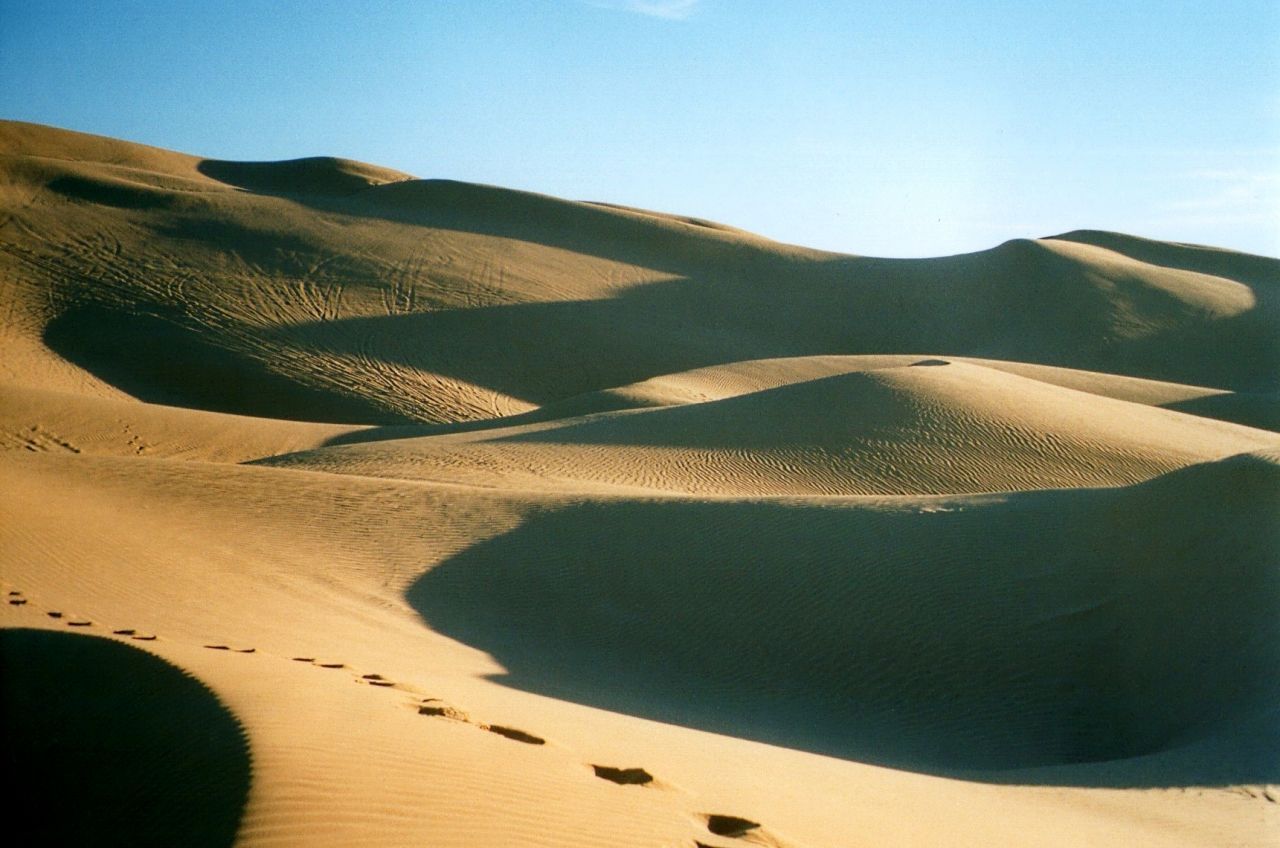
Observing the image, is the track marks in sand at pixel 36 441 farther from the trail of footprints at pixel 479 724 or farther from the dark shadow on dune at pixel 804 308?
the trail of footprints at pixel 479 724

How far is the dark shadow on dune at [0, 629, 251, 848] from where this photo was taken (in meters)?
4.77

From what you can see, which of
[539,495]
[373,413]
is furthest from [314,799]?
[373,413]

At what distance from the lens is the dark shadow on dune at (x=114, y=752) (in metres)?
4.77

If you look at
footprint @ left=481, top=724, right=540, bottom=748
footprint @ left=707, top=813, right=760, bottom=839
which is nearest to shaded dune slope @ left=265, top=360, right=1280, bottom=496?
footprint @ left=481, top=724, right=540, bottom=748

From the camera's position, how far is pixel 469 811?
4.93 m

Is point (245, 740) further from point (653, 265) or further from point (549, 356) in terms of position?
point (653, 265)

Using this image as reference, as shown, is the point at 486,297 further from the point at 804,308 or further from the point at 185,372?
the point at 804,308

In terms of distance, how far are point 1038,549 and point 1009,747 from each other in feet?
A: 12.1

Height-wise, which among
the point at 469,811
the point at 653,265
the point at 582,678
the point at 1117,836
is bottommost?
the point at 582,678

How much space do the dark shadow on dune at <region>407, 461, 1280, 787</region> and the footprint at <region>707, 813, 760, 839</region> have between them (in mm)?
3894

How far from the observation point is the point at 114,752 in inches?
221

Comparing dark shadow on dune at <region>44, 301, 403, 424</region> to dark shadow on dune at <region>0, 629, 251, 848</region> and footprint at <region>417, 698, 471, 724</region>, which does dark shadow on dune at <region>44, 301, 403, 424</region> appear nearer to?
footprint at <region>417, 698, 471, 724</region>

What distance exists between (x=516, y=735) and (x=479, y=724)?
254 mm

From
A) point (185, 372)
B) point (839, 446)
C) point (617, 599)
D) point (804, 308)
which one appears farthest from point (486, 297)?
point (617, 599)
